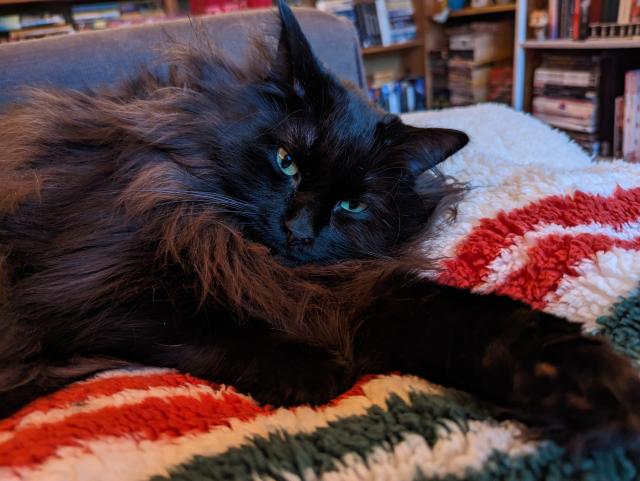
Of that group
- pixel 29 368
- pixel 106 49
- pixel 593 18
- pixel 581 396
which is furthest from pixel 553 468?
pixel 593 18

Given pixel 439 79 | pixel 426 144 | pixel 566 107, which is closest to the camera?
pixel 426 144

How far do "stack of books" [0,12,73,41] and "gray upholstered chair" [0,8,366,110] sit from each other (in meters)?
1.84

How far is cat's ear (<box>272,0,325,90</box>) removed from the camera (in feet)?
3.31

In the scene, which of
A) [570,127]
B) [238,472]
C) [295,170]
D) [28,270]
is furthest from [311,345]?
[570,127]

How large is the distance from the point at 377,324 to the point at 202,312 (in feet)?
0.95

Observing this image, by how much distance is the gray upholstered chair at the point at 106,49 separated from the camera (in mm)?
1413

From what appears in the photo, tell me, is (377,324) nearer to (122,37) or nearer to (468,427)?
(468,427)

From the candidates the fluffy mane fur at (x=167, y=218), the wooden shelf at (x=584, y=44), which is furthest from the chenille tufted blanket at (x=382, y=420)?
the wooden shelf at (x=584, y=44)

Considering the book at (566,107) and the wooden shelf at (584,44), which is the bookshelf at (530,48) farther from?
the book at (566,107)

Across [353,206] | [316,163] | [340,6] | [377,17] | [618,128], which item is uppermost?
[340,6]

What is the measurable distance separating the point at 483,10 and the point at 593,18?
79cm

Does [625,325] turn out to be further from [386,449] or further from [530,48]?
[530,48]

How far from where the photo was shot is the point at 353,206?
3.41 feet

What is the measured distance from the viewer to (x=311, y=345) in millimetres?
780
